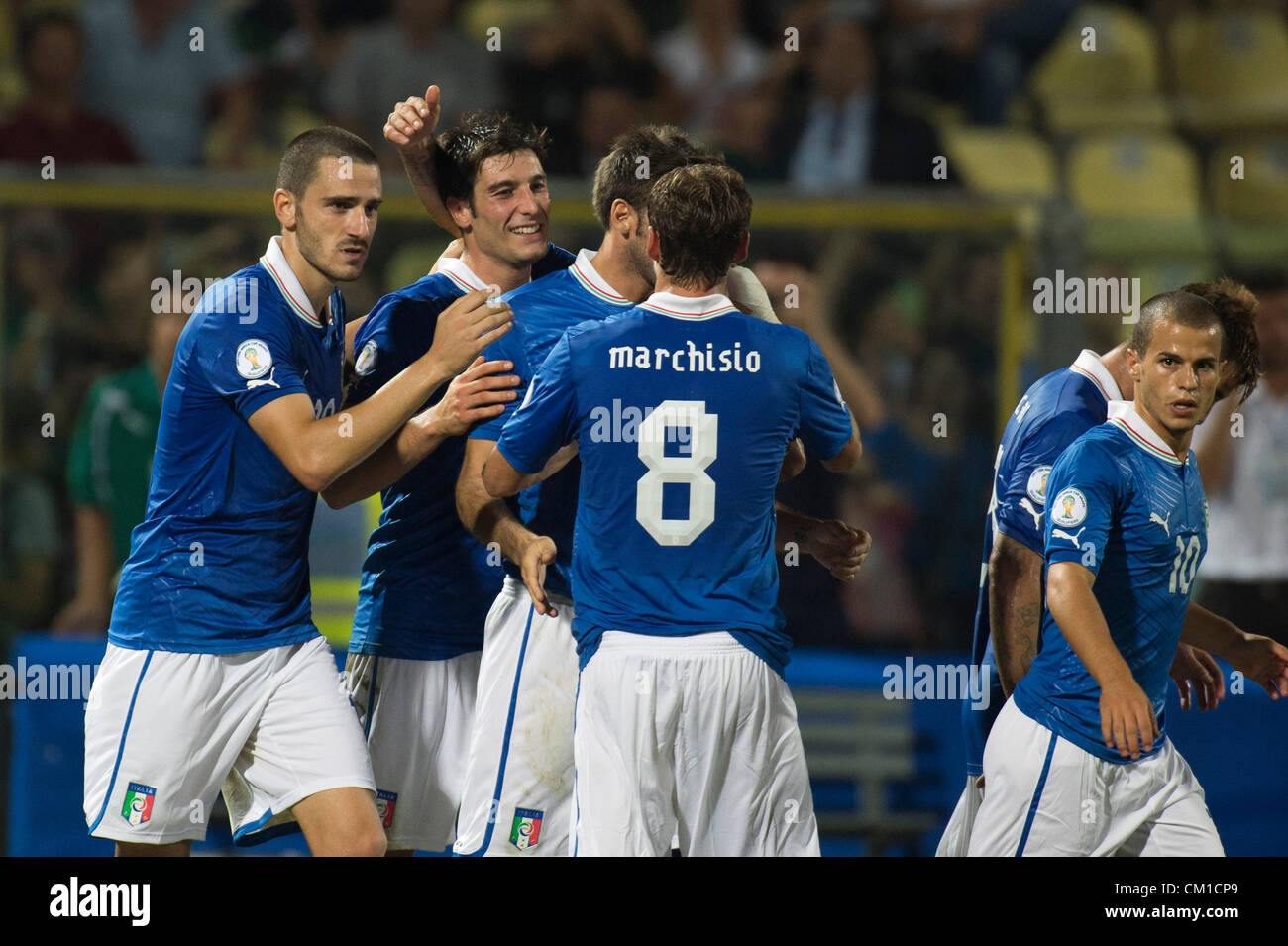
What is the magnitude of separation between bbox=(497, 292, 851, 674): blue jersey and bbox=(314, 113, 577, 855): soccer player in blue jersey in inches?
30.3

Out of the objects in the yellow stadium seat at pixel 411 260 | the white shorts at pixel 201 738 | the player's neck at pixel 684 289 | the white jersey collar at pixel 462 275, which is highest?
the yellow stadium seat at pixel 411 260

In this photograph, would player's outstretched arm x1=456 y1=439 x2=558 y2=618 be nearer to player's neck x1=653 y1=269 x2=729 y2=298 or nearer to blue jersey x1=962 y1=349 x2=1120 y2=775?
player's neck x1=653 y1=269 x2=729 y2=298

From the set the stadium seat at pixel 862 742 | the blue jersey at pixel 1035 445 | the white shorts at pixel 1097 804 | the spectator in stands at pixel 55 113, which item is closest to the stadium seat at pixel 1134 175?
the stadium seat at pixel 862 742

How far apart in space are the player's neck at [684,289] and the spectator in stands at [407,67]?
5.85 metres

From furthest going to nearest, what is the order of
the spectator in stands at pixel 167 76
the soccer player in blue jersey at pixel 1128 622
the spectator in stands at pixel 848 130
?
the spectator in stands at pixel 167 76
the spectator in stands at pixel 848 130
the soccer player in blue jersey at pixel 1128 622

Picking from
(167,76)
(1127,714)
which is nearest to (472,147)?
(1127,714)

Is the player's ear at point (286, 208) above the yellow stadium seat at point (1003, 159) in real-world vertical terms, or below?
below

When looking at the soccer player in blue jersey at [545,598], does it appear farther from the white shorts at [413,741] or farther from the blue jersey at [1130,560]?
the blue jersey at [1130,560]

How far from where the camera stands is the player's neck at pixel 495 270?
4.51 metres

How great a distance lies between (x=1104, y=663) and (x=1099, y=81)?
26.2 ft

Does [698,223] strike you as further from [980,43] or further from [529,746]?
[980,43]

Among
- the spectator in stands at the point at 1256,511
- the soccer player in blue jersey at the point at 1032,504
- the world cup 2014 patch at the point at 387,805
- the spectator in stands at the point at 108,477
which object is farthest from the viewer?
the spectator in stands at the point at 1256,511

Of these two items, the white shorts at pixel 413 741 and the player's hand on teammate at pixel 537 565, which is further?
the white shorts at pixel 413 741

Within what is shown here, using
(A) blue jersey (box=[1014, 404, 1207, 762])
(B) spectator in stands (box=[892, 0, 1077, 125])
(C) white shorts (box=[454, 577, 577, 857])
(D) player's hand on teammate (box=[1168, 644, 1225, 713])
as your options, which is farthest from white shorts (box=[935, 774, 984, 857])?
(B) spectator in stands (box=[892, 0, 1077, 125])
